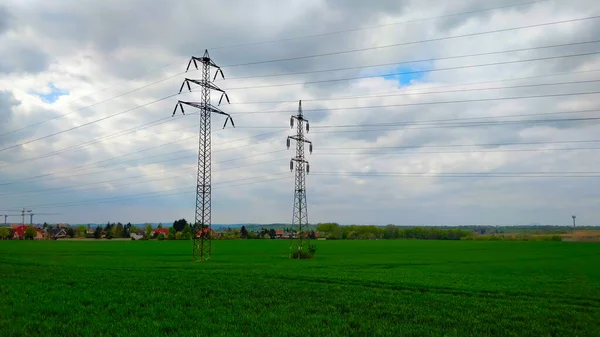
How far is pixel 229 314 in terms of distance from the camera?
60.4ft

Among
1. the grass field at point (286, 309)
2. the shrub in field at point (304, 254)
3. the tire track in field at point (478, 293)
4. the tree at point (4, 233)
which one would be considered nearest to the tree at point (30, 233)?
the tree at point (4, 233)

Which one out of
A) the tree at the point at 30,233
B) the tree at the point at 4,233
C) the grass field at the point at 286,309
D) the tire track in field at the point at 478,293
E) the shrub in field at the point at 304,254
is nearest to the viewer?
the grass field at the point at 286,309

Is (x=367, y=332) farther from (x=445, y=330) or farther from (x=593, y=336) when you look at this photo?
(x=593, y=336)

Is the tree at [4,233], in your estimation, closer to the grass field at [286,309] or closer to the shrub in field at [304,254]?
the shrub in field at [304,254]

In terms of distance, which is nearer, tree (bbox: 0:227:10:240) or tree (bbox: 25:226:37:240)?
tree (bbox: 0:227:10:240)

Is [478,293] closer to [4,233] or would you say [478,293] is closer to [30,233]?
[30,233]

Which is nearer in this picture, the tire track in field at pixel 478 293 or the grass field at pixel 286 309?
the grass field at pixel 286 309

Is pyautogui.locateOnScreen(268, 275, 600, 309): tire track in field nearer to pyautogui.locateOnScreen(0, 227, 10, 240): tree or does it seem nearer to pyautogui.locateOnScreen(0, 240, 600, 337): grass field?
pyautogui.locateOnScreen(0, 240, 600, 337): grass field

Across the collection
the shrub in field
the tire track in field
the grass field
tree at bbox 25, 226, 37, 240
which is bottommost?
tree at bbox 25, 226, 37, 240

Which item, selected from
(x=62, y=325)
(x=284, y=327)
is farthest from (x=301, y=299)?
(x=62, y=325)

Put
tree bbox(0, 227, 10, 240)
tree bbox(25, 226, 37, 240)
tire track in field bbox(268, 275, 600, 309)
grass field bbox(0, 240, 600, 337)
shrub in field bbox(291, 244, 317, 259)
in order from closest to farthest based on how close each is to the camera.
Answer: grass field bbox(0, 240, 600, 337)
tire track in field bbox(268, 275, 600, 309)
shrub in field bbox(291, 244, 317, 259)
tree bbox(0, 227, 10, 240)
tree bbox(25, 226, 37, 240)

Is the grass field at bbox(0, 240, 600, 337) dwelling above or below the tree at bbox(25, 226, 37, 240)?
above

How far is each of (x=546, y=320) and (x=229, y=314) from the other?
39.4 ft

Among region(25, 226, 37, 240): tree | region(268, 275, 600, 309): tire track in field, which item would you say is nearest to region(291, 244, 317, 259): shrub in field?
region(268, 275, 600, 309): tire track in field
